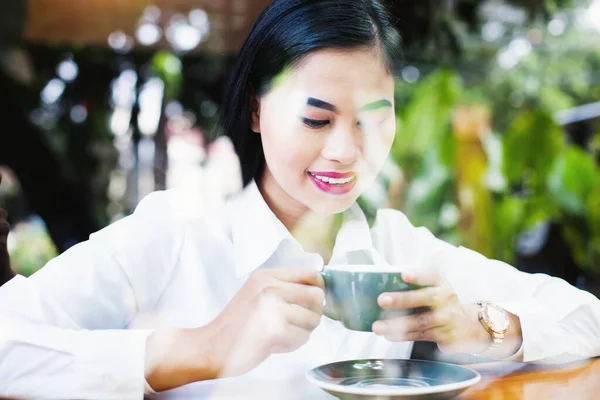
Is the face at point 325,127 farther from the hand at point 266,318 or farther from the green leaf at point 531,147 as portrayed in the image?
the green leaf at point 531,147

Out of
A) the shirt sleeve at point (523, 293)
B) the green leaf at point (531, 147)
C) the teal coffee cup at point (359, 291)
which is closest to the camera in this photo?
the teal coffee cup at point (359, 291)

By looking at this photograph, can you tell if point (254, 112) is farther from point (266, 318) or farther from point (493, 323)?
point (493, 323)

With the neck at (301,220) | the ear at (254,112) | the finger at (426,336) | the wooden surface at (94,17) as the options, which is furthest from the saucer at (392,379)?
the wooden surface at (94,17)

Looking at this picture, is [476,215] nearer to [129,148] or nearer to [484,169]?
[484,169]

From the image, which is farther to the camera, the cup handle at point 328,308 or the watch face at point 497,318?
the watch face at point 497,318

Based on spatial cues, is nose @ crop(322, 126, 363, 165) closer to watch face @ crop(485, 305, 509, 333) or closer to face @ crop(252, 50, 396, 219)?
face @ crop(252, 50, 396, 219)

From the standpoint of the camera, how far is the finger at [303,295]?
56 cm

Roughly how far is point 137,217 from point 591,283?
2.13 feet

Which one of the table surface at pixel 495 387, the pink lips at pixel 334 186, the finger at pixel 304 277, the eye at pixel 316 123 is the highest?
the eye at pixel 316 123

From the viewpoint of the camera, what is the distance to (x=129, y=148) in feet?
2.43

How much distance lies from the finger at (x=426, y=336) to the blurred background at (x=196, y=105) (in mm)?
143

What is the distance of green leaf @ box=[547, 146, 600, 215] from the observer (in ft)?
3.66

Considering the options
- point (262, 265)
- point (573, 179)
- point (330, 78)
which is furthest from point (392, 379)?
point (573, 179)

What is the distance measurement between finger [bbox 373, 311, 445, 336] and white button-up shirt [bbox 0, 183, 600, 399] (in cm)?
7
